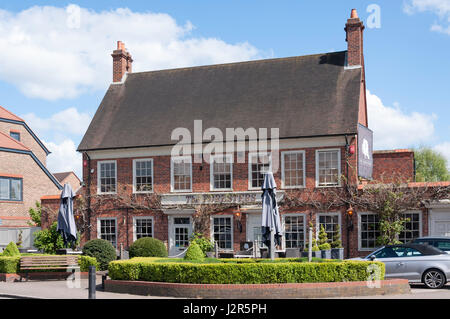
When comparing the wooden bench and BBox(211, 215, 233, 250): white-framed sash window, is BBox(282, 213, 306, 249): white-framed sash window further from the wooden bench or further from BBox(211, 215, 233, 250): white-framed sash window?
the wooden bench

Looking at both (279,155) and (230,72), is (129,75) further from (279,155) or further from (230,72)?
(279,155)

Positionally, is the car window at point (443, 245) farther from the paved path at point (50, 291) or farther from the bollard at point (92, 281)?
the bollard at point (92, 281)

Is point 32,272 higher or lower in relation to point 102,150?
lower

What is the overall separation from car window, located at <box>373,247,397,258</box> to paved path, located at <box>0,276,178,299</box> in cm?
745

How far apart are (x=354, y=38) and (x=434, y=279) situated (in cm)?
1514

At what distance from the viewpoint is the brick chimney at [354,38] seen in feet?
96.0

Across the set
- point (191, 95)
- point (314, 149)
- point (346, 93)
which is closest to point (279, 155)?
point (314, 149)

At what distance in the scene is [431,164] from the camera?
64.5 metres

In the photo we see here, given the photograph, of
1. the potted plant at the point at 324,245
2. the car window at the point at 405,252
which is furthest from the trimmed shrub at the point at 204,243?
the car window at the point at 405,252

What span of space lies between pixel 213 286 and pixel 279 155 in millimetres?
13339

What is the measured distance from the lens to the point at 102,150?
31328 mm

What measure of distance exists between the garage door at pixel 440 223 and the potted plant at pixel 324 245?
15.0 feet

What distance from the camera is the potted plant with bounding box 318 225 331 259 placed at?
76.2 feet

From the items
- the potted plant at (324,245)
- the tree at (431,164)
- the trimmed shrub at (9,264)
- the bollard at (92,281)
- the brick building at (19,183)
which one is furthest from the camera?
the tree at (431,164)
